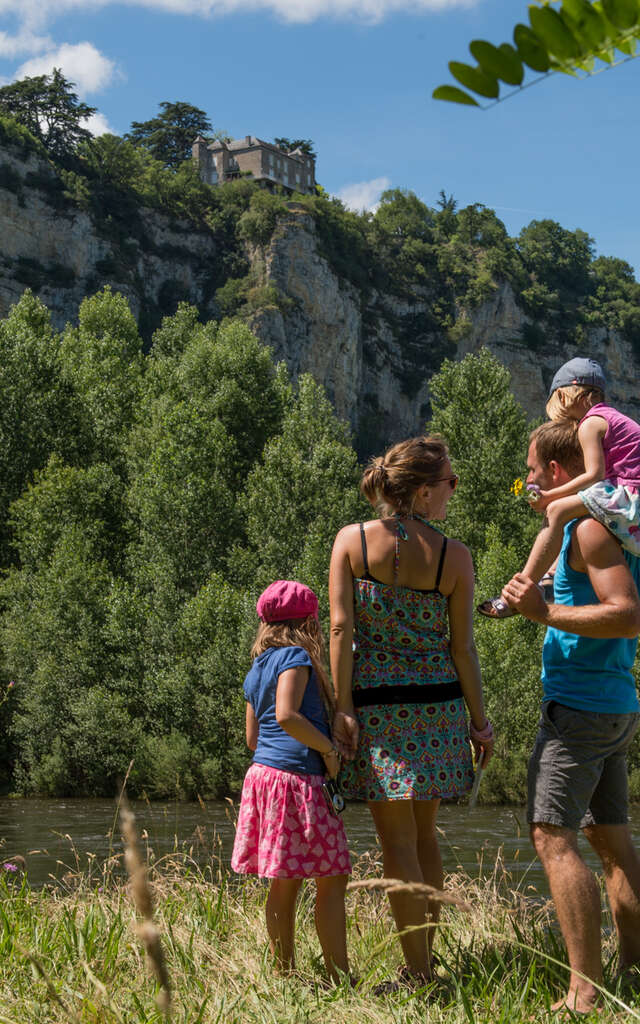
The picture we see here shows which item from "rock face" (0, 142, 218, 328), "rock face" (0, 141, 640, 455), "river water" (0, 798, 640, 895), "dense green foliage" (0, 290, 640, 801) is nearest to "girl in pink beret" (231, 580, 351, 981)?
"river water" (0, 798, 640, 895)

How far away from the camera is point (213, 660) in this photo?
20.7 metres

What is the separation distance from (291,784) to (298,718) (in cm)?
21

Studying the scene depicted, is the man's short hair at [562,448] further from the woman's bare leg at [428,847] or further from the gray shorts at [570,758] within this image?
the woman's bare leg at [428,847]

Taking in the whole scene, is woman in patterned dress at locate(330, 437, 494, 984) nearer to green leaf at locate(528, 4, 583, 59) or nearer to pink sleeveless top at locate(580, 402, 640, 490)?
pink sleeveless top at locate(580, 402, 640, 490)

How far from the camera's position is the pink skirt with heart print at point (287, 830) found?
3.01 m

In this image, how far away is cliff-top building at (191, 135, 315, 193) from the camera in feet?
278

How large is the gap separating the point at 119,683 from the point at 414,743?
18878 millimetres

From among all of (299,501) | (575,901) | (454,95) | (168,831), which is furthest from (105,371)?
(454,95)

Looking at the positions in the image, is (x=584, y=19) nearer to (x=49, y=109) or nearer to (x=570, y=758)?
(x=570, y=758)

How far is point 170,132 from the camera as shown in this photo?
87.4 m

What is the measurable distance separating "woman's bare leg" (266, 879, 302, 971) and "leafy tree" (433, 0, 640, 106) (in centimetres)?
260

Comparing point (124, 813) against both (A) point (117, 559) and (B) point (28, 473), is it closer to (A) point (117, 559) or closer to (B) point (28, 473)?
(A) point (117, 559)

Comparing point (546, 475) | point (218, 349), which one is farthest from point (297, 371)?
point (546, 475)

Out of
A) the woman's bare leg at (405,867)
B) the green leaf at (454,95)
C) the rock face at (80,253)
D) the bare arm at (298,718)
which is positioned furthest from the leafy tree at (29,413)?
the rock face at (80,253)
